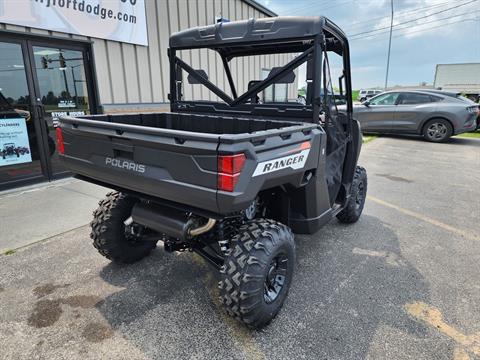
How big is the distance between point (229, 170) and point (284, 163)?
51cm

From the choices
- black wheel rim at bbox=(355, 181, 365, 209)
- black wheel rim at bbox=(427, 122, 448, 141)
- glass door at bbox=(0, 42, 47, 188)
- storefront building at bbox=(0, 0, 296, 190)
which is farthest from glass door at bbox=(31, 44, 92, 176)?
black wheel rim at bbox=(427, 122, 448, 141)

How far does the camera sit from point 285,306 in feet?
8.30

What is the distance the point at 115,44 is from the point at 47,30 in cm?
120

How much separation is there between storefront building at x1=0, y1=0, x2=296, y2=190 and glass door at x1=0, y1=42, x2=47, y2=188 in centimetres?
1

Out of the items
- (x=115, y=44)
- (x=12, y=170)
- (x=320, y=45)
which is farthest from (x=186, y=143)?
(x=115, y=44)

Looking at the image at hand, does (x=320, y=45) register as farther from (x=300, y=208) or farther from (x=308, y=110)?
(x=300, y=208)

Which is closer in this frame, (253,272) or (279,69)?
(253,272)

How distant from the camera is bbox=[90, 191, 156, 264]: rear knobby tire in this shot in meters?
2.83

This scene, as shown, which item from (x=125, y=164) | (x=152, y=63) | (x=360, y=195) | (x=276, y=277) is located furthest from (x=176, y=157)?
(x=152, y=63)

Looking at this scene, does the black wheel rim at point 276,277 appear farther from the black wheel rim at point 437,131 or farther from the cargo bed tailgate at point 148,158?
the black wheel rim at point 437,131

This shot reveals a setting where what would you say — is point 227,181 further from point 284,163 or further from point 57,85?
point 57,85

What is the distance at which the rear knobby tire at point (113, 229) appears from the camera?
9.28ft

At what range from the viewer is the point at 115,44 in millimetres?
6059

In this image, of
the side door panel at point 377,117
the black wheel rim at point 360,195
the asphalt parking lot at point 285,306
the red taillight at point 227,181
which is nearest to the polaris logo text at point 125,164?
the red taillight at point 227,181
